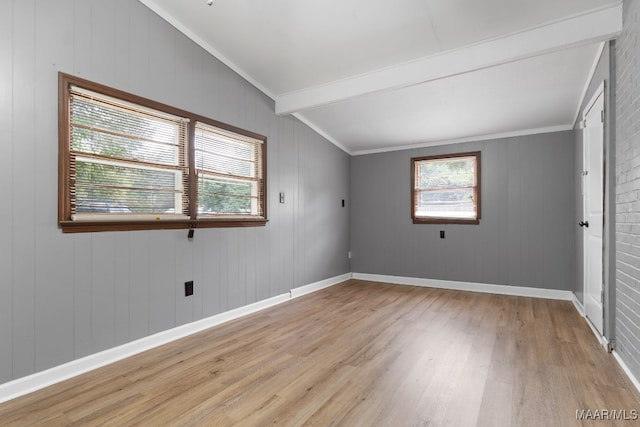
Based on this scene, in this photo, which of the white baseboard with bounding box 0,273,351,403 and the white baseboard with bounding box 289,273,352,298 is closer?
the white baseboard with bounding box 0,273,351,403

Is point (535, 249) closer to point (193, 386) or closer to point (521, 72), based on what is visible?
point (521, 72)

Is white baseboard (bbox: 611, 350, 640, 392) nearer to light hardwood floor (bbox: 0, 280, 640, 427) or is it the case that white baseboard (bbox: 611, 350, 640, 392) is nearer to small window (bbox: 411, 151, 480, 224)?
light hardwood floor (bbox: 0, 280, 640, 427)

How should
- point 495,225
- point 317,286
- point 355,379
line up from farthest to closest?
point 317,286 < point 495,225 < point 355,379

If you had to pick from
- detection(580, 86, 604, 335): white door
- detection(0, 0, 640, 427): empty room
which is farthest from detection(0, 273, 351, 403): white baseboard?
detection(580, 86, 604, 335): white door

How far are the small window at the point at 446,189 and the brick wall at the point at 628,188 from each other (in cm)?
260

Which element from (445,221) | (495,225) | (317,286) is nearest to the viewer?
(495,225)

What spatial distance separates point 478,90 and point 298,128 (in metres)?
2.33

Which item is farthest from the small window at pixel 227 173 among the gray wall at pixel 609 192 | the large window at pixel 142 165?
the gray wall at pixel 609 192

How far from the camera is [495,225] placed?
4.93 metres

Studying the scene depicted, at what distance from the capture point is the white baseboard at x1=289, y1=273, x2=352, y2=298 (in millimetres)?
4672

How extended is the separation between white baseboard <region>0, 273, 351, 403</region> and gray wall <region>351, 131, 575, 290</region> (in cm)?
257

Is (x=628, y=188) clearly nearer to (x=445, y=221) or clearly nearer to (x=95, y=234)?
(x=445, y=221)

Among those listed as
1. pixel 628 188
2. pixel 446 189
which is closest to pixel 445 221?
pixel 446 189

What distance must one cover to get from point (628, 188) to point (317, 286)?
380 cm
